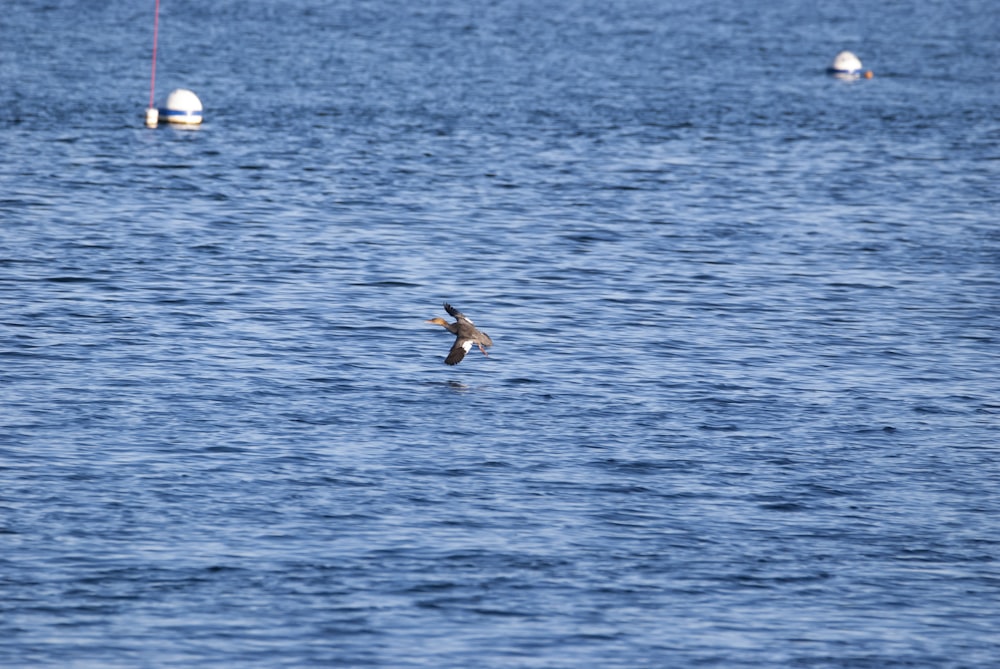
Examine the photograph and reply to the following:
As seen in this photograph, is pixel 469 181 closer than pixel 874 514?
No

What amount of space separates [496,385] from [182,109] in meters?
33.0

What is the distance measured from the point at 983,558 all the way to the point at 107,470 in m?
12.3

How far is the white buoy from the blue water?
476 mm

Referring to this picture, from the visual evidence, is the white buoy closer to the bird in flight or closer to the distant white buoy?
the bird in flight

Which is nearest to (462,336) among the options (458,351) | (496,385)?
(458,351)

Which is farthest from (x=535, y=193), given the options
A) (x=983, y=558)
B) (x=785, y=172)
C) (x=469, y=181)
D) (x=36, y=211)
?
(x=983, y=558)

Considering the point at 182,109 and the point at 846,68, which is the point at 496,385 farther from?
the point at 846,68

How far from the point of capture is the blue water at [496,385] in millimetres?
19578

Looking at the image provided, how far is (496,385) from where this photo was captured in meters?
29.5

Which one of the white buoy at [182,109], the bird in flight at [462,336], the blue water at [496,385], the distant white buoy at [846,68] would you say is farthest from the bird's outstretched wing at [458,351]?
the distant white buoy at [846,68]

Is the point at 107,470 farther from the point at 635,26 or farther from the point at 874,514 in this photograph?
the point at 635,26

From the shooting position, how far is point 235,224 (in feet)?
145

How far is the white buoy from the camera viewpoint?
59.1m

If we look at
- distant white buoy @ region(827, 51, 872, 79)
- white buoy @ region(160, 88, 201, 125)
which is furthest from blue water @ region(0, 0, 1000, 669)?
distant white buoy @ region(827, 51, 872, 79)
